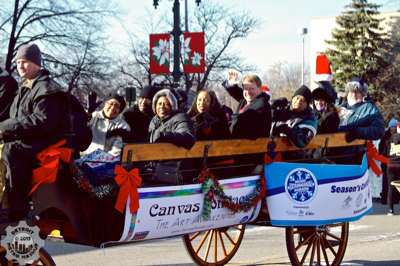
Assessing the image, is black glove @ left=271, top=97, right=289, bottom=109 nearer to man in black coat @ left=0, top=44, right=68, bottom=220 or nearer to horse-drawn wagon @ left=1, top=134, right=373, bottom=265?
horse-drawn wagon @ left=1, top=134, right=373, bottom=265

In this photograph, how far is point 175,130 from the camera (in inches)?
248

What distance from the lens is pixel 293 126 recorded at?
7270 millimetres

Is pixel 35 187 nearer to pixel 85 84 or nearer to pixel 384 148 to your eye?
pixel 384 148

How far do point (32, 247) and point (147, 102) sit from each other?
3759 millimetres

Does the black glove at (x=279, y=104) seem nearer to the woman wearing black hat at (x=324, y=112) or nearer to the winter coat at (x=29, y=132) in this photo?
the woman wearing black hat at (x=324, y=112)

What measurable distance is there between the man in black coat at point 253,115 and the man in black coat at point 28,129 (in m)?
2.01

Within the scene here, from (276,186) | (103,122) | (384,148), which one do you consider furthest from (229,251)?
(384,148)

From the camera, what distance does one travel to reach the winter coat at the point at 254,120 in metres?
6.80

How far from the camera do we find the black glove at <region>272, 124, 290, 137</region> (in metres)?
7.17

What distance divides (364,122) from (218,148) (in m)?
2.29

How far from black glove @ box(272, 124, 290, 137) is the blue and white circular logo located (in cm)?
40

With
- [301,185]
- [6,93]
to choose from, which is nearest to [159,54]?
[301,185]

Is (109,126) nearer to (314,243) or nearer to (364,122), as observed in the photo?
(314,243)

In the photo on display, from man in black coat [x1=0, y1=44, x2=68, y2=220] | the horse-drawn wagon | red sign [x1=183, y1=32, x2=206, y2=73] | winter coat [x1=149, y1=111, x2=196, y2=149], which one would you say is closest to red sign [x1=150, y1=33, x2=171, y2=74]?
red sign [x1=183, y1=32, x2=206, y2=73]
